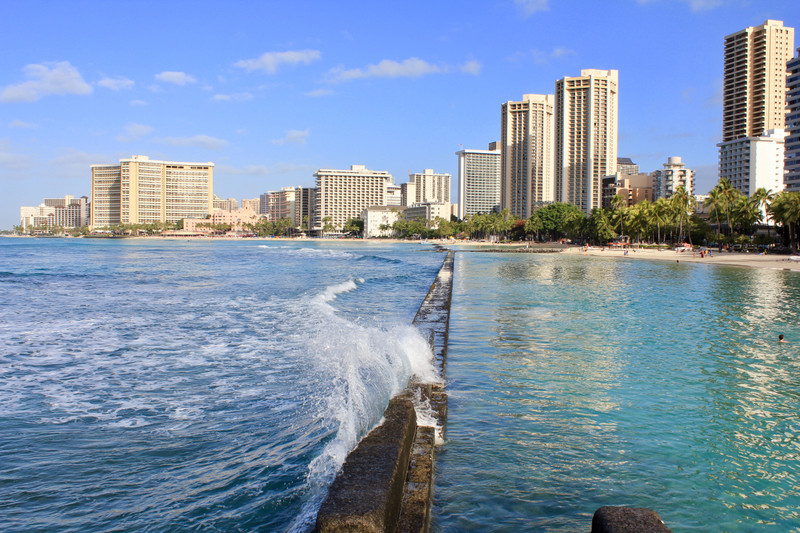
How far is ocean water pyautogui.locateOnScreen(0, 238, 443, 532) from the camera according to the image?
5.01 m

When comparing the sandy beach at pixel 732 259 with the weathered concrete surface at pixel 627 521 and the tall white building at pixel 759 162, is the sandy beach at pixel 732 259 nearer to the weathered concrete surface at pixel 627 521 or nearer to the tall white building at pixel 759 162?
the weathered concrete surface at pixel 627 521

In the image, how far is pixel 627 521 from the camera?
11.8 feet

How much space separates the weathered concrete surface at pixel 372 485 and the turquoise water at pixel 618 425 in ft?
2.11

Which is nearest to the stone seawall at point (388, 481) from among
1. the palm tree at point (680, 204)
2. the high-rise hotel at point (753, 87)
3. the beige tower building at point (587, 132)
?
the palm tree at point (680, 204)

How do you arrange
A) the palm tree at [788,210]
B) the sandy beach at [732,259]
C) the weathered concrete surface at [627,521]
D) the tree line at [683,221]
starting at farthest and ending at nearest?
1. the tree line at [683,221]
2. the palm tree at [788,210]
3. the sandy beach at [732,259]
4. the weathered concrete surface at [627,521]

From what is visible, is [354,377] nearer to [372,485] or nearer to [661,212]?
[372,485]

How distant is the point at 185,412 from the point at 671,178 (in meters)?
168

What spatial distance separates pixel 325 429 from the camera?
22.6 ft

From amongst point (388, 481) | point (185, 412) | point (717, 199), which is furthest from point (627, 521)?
point (717, 199)

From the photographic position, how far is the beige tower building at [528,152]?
7564 inches

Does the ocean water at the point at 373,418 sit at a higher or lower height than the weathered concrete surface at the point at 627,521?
lower

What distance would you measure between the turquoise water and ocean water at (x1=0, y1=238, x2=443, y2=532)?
4.45 feet

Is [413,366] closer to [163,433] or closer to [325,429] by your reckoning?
[325,429]

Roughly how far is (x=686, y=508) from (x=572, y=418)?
245cm
